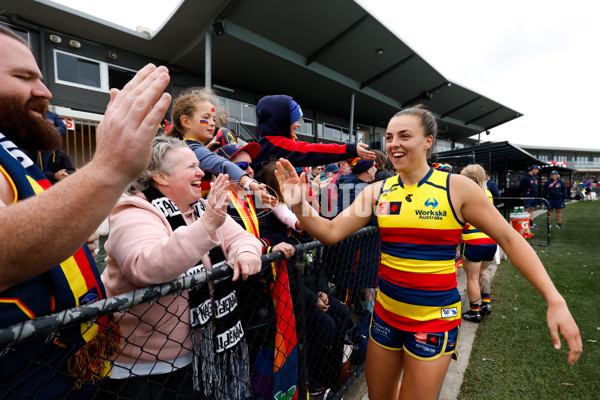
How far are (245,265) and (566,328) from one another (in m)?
1.61

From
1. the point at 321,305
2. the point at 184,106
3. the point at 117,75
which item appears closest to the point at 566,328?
the point at 321,305

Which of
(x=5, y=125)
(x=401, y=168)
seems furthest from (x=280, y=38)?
(x=5, y=125)

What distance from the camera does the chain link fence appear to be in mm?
874

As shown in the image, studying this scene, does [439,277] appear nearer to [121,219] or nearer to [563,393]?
[121,219]

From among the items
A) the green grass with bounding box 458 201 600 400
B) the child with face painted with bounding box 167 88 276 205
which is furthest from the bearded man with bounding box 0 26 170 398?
the green grass with bounding box 458 201 600 400

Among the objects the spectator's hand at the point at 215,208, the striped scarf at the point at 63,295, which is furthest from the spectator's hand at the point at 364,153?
the striped scarf at the point at 63,295

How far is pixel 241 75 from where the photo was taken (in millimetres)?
13188

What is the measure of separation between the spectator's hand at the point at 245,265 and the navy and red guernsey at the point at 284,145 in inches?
43.9

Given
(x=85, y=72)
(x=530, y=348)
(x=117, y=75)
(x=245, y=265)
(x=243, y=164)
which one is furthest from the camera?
(x=117, y=75)

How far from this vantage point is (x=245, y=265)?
133 cm

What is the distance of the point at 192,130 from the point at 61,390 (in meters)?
1.94

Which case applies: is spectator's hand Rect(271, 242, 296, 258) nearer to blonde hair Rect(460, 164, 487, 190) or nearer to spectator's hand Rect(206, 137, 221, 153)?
spectator's hand Rect(206, 137, 221, 153)

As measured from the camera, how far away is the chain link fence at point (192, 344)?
0.87 metres

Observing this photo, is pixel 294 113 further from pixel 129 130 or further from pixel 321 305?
pixel 129 130
